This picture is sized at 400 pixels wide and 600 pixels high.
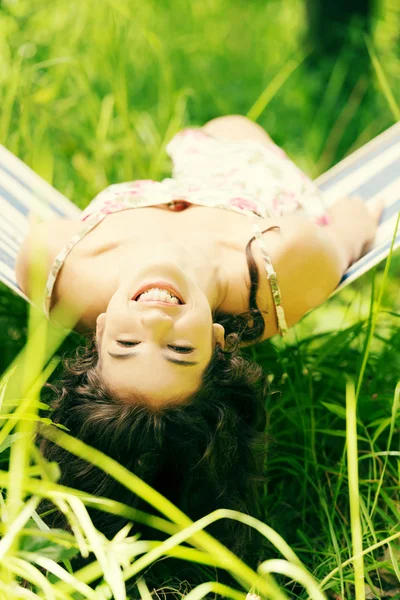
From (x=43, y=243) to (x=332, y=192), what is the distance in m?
1.10

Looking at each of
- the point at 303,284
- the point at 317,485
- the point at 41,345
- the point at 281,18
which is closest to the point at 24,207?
the point at 303,284

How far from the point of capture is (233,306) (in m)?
1.97

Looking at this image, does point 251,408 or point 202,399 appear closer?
point 202,399

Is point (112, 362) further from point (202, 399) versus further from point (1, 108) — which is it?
point (1, 108)

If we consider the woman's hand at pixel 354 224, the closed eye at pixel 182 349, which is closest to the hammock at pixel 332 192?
the woman's hand at pixel 354 224

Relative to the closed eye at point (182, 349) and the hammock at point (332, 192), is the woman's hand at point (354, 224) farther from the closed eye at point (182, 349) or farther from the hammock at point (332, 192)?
the closed eye at point (182, 349)

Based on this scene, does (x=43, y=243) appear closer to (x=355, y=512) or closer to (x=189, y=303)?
→ (x=189, y=303)

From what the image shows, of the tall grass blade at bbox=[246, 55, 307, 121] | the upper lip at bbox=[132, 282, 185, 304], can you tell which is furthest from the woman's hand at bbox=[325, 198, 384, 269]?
the tall grass blade at bbox=[246, 55, 307, 121]

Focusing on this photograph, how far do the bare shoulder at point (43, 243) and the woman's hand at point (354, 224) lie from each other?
2.70 ft

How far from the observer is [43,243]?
2.00m

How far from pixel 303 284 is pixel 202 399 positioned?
0.51 metres

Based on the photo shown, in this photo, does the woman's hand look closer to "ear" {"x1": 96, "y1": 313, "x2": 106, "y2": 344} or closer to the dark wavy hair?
the dark wavy hair

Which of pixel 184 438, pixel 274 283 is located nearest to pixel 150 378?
pixel 184 438

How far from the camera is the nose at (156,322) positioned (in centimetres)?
158
